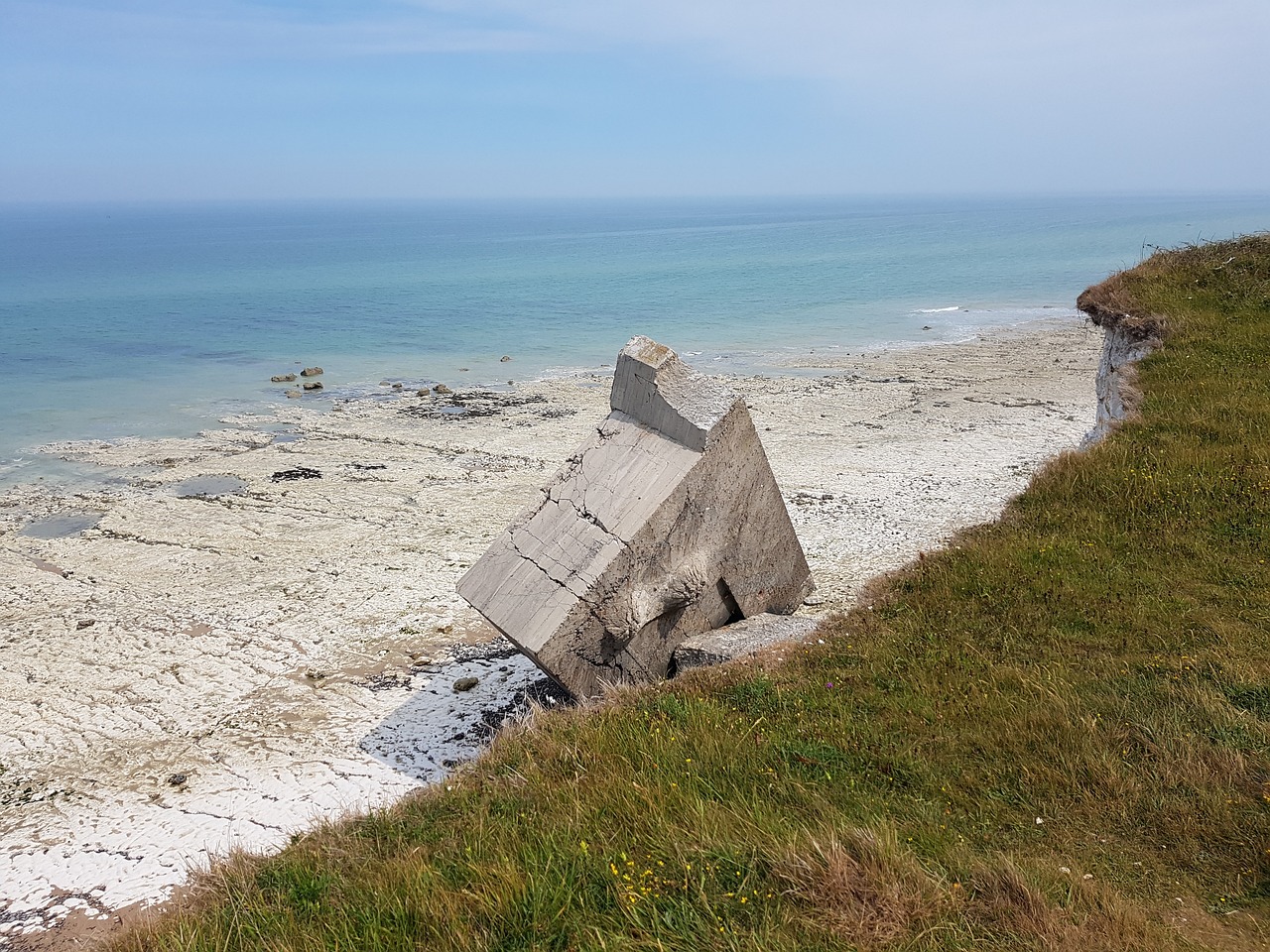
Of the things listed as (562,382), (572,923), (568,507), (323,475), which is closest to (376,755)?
(568,507)

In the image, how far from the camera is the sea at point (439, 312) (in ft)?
80.9

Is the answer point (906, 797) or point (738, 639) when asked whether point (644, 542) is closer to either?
point (738, 639)

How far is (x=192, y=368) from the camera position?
2781 centimetres

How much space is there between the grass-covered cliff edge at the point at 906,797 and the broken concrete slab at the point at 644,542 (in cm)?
112

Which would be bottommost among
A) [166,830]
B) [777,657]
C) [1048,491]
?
[166,830]

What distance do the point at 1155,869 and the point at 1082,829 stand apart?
333 mm

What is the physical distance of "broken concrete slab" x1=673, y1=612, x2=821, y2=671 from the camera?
265 inches

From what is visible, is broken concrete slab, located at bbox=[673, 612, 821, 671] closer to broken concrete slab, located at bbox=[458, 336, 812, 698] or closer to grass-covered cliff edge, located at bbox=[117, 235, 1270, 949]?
broken concrete slab, located at bbox=[458, 336, 812, 698]

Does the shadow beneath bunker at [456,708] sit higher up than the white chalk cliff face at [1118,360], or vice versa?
the white chalk cliff face at [1118,360]

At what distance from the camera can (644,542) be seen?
698 cm

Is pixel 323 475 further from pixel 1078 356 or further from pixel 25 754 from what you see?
pixel 1078 356

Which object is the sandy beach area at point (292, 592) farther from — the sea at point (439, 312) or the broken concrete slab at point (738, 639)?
the sea at point (439, 312)

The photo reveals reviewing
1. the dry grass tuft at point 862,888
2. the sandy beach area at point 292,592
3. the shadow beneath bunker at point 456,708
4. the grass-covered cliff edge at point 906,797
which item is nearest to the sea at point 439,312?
the sandy beach area at point 292,592

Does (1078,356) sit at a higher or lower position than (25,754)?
higher
